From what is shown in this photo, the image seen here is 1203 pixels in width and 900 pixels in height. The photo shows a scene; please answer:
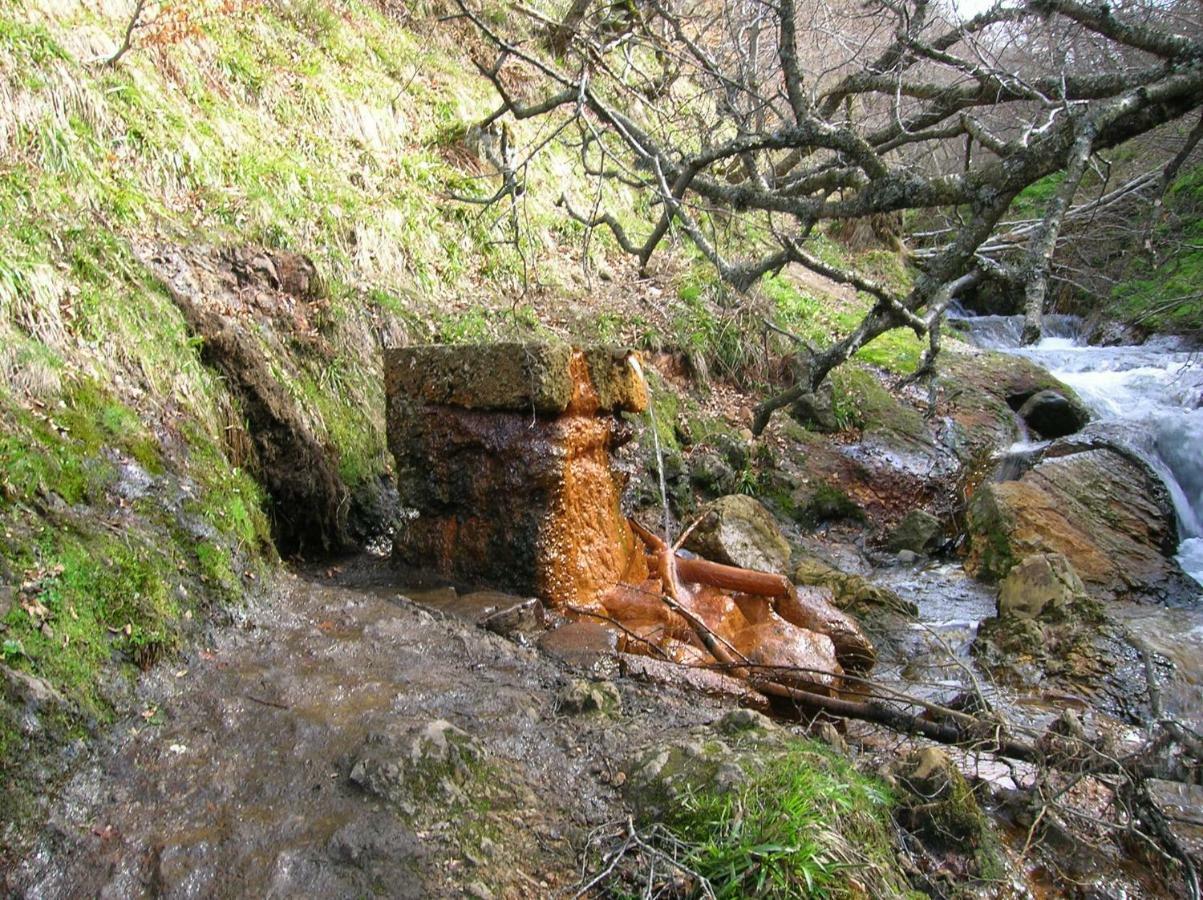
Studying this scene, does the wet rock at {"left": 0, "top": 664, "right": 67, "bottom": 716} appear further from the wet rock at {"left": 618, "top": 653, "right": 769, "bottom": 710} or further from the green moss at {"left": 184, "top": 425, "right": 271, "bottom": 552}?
the wet rock at {"left": 618, "top": 653, "right": 769, "bottom": 710}

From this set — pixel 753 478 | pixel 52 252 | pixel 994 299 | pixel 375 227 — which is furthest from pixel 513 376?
pixel 994 299

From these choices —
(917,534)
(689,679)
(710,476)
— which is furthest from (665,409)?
(689,679)

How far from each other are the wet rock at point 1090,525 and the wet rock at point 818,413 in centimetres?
218

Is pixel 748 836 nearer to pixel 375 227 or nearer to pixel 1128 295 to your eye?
pixel 375 227

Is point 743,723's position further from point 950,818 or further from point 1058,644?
point 1058,644

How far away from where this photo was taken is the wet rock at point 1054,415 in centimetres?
1025

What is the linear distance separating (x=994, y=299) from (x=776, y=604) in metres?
14.2

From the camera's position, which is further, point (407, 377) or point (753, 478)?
point (753, 478)

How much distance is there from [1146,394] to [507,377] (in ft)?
32.4

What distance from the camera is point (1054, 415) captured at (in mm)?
10312

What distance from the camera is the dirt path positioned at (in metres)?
2.09

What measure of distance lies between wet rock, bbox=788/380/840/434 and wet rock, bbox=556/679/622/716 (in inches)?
260

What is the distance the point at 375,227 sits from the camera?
7074 mm

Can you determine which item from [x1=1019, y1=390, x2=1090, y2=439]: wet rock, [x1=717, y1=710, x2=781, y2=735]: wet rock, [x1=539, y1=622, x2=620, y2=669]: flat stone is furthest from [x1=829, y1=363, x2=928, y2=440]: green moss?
[x1=717, y1=710, x2=781, y2=735]: wet rock
